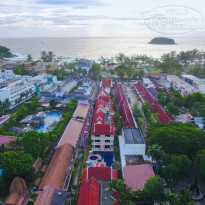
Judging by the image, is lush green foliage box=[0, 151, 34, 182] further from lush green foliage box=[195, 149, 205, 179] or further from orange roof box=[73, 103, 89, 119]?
lush green foliage box=[195, 149, 205, 179]

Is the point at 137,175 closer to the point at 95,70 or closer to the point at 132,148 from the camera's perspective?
the point at 132,148

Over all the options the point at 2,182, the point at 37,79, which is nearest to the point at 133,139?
the point at 2,182

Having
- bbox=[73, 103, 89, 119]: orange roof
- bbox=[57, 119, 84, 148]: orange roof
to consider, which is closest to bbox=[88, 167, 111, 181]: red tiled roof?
bbox=[57, 119, 84, 148]: orange roof

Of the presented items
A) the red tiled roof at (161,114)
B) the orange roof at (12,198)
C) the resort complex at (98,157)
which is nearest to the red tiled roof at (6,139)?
the resort complex at (98,157)

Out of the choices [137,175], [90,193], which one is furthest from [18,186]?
[137,175]

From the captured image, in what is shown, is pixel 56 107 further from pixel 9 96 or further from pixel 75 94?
pixel 9 96

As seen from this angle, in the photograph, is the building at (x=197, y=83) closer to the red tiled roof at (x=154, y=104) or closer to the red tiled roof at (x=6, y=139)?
the red tiled roof at (x=154, y=104)
